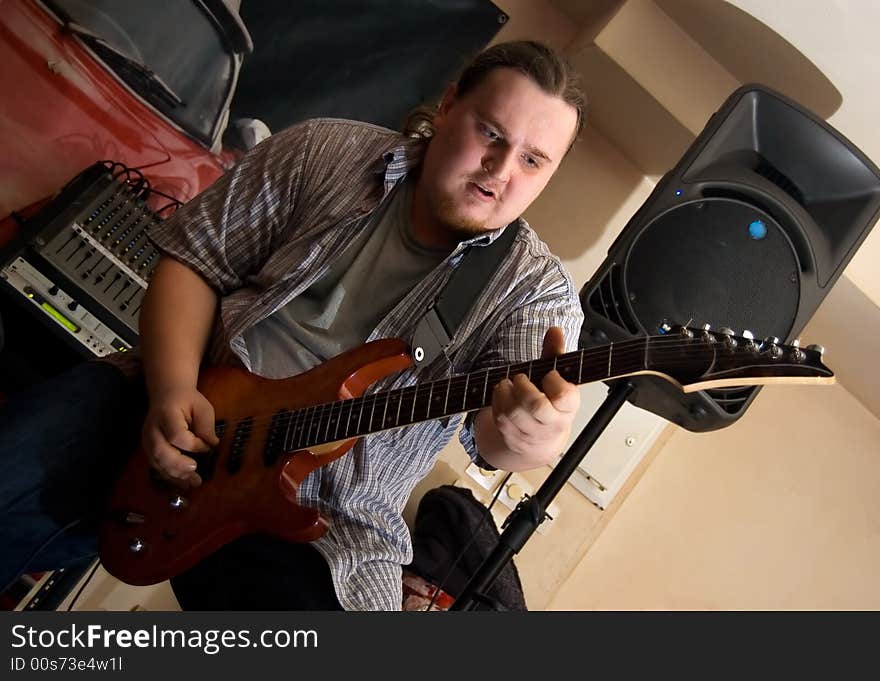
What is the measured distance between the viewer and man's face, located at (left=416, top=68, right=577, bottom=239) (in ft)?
3.64

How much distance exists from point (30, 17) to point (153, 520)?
123 cm

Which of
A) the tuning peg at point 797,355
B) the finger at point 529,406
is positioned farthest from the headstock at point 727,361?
the finger at point 529,406

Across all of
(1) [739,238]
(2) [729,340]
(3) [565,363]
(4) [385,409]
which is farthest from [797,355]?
(1) [739,238]

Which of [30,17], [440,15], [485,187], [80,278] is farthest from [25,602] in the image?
[440,15]

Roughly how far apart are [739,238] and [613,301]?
10.2 inches

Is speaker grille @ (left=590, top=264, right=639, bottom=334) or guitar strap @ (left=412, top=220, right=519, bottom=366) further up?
speaker grille @ (left=590, top=264, right=639, bottom=334)

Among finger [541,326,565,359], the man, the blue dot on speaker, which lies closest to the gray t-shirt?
the man

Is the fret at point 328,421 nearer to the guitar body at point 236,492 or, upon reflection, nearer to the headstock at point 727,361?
the guitar body at point 236,492

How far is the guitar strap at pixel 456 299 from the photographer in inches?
41.8

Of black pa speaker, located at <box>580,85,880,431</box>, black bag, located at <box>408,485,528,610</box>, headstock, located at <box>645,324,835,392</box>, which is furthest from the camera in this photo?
black bag, located at <box>408,485,528,610</box>

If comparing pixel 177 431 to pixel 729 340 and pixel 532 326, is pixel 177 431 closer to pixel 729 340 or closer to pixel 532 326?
pixel 532 326

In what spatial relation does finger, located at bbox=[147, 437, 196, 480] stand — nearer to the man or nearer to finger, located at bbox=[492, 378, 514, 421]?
the man

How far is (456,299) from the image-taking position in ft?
3.61

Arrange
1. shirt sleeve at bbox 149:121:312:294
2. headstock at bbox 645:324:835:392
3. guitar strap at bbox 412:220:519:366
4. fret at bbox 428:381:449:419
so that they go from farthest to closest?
shirt sleeve at bbox 149:121:312:294, guitar strap at bbox 412:220:519:366, fret at bbox 428:381:449:419, headstock at bbox 645:324:835:392
